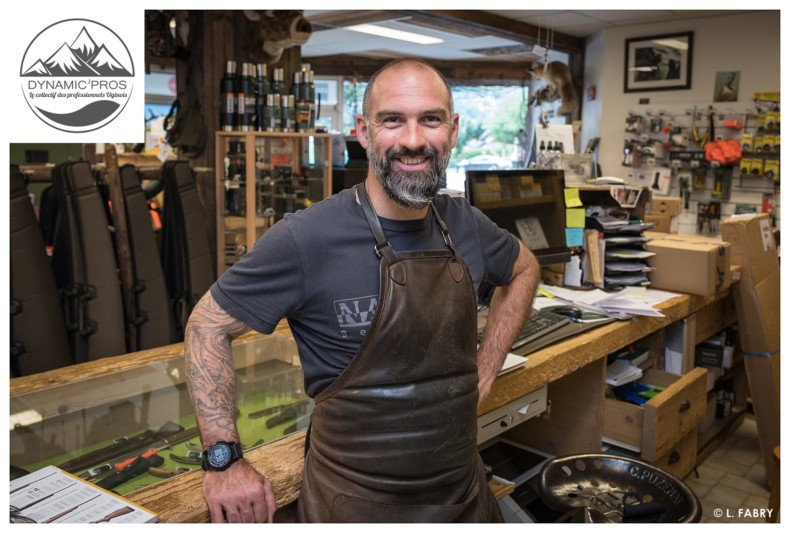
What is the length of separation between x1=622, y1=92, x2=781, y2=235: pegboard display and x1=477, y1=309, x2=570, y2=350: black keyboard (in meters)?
3.73

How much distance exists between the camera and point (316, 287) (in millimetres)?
1467

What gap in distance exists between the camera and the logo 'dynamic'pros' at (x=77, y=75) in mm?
1573

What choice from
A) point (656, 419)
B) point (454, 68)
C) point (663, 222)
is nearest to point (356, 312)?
point (656, 419)

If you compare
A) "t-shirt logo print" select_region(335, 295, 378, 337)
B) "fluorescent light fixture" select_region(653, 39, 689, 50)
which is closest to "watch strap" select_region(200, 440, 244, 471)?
"t-shirt logo print" select_region(335, 295, 378, 337)

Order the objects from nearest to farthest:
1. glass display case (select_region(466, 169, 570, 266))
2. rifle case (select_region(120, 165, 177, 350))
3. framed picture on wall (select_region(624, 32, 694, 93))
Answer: glass display case (select_region(466, 169, 570, 266)) < rifle case (select_region(120, 165, 177, 350)) < framed picture on wall (select_region(624, 32, 694, 93))

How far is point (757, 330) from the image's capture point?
3.58m

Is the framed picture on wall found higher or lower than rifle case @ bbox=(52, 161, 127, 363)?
higher

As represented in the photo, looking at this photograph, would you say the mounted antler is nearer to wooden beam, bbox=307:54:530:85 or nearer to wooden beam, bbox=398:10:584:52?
wooden beam, bbox=398:10:584:52

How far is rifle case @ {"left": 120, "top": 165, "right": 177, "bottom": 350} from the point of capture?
3295 mm

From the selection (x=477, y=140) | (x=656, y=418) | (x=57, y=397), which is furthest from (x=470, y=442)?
(x=477, y=140)

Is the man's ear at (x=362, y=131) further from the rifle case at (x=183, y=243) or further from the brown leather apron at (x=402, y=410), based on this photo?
the rifle case at (x=183, y=243)

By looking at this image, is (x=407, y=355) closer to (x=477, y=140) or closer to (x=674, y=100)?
(x=674, y=100)

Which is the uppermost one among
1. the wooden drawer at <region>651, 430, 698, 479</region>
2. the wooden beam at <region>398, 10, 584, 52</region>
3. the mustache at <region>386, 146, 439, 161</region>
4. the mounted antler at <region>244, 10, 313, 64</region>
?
the wooden beam at <region>398, 10, 584, 52</region>

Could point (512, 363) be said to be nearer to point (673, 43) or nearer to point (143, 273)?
point (143, 273)
